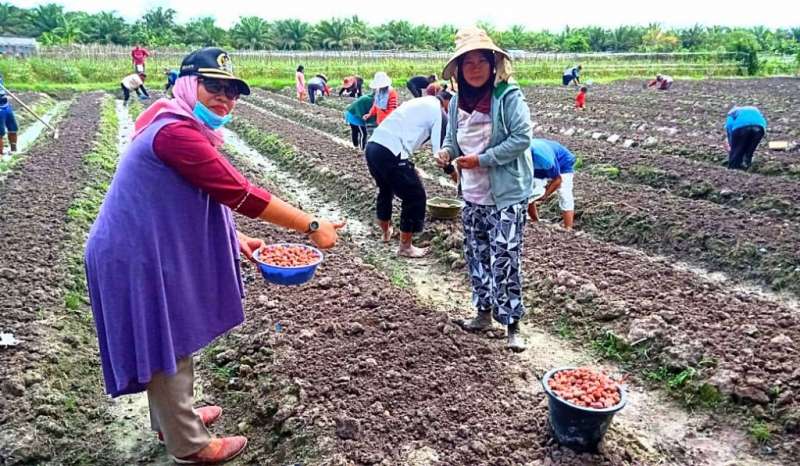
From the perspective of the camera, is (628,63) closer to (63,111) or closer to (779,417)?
(63,111)

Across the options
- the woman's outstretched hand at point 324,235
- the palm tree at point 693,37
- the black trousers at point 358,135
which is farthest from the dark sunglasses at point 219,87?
the palm tree at point 693,37

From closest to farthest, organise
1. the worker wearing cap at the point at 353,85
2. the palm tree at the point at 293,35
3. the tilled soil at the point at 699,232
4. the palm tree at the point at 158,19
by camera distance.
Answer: the tilled soil at the point at 699,232, the worker wearing cap at the point at 353,85, the palm tree at the point at 293,35, the palm tree at the point at 158,19

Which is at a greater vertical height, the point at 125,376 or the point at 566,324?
the point at 125,376

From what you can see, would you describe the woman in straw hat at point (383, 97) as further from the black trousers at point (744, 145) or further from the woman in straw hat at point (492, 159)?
the black trousers at point (744, 145)

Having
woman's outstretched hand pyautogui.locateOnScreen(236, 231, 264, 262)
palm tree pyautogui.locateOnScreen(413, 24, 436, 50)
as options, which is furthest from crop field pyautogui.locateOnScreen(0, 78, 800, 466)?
palm tree pyautogui.locateOnScreen(413, 24, 436, 50)

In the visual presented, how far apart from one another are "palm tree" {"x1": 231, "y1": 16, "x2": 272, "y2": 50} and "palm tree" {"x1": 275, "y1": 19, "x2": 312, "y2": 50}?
37.8 inches

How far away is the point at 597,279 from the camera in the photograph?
5.33m

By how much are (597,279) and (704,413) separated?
1.77 m

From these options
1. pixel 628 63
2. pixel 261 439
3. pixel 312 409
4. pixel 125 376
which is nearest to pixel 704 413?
pixel 312 409

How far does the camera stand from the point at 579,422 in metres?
2.87

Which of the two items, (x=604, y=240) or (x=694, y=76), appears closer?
(x=604, y=240)

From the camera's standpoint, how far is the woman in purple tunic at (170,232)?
2.57m

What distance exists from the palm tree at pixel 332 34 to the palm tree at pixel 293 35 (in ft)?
2.64

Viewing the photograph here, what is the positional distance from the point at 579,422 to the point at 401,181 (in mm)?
3380
